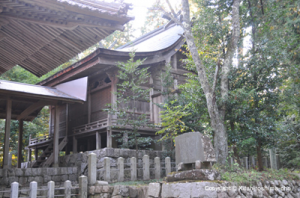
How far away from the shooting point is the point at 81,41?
22.7ft

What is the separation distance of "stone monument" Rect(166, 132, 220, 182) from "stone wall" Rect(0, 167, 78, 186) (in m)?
6.23

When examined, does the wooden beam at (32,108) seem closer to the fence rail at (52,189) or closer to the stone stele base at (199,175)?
the fence rail at (52,189)

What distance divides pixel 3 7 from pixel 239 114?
26.8 ft

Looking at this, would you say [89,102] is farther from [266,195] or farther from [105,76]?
[266,195]

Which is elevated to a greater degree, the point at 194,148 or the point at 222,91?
the point at 222,91

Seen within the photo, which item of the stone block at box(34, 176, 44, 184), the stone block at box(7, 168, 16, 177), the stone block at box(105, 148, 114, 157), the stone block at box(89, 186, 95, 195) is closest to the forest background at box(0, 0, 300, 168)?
the stone block at box(105, 148, 114, 157)

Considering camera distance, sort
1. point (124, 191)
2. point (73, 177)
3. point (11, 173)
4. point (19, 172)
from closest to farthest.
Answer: point (124, 191) < point (11, 173) < point (19, 172) < point (73, 177)

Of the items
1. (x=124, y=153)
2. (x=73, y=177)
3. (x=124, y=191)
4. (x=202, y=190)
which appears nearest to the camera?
(x=202, y=190)

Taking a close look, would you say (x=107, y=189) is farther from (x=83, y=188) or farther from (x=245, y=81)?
(x=245, y=81)

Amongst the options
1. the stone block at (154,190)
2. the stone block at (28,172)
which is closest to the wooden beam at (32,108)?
the stone block at (28,172)

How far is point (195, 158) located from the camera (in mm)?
6758

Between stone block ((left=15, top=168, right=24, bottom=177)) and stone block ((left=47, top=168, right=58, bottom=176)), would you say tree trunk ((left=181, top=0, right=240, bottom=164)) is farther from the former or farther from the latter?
stone block ((left=15, top=168, right=24, bottom=177))

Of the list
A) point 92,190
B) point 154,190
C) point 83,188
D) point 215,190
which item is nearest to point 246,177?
point 215,190

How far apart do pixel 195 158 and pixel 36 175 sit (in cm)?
718
